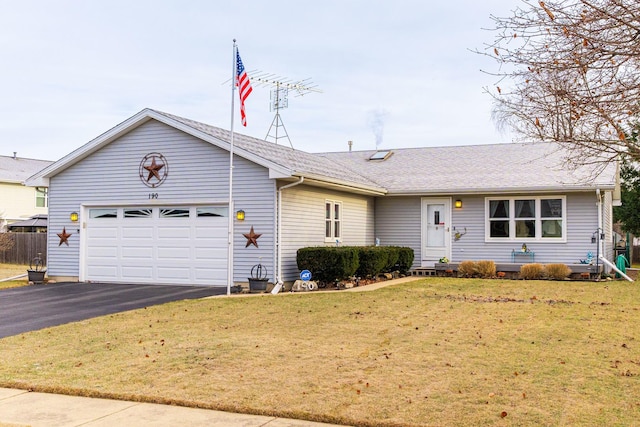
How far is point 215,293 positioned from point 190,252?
210 centimetres

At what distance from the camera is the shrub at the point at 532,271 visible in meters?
18.5

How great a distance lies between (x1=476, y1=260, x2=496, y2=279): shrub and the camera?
19.0 m

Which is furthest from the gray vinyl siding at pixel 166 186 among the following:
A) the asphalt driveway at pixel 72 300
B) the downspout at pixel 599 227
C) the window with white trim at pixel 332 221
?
the downspout at pixel 599 227

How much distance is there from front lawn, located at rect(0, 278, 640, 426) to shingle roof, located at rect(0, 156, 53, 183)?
25519 millimetres

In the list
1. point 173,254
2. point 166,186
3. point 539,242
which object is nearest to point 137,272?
point 173,254

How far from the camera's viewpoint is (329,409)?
18.4ft

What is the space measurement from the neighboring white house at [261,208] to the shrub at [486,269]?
1.23m

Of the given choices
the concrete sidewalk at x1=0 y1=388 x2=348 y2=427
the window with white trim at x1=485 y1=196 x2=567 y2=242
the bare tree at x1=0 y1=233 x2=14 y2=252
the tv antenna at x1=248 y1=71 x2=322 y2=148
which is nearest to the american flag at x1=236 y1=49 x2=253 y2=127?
the tv antenna at x1=248 y1=71 x2=322 y2=148

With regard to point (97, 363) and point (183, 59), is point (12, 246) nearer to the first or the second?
point (183, 59)

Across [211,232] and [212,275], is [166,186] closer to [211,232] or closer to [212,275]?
[211,232]

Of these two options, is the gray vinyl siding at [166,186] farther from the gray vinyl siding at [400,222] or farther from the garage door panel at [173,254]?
the gray vinyl siding at [400,222]

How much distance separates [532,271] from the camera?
60.7 ft

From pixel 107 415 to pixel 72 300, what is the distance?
8.80 meters

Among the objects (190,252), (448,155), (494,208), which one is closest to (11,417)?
(190,252)
